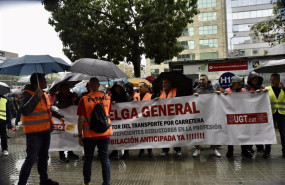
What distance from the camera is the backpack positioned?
4.26 m

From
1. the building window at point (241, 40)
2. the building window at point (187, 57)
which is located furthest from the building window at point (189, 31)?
the building window at point (241, 40)

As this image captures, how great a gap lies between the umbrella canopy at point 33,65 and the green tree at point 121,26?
11.9 m

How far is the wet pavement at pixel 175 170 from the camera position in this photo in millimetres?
4930

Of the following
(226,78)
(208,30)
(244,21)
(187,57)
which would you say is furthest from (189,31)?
(226,78)

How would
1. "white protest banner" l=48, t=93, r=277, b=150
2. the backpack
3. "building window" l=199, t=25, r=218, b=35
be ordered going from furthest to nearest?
"building window" l=199, t=25, r=218, b=35, "white protest banner" l=48, t=93, r=277, b=150, the backpack

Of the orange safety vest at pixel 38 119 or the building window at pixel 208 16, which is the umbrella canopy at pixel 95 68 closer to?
the orange safety vest at pixel 38 119

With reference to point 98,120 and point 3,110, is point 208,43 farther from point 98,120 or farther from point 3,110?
point 98,120

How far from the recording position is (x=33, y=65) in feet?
17.2

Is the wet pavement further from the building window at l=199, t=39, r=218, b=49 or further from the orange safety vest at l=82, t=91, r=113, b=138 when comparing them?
the building window at l=199, t=39, r=218, b=49

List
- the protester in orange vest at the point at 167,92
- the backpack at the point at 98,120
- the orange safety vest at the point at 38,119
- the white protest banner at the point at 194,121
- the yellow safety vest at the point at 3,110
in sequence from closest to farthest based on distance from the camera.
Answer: the backpack at the point at 98,120, the orange safety vest at the point at 38,119, the white protest banner at the point at 194,121, the protester in orange vest at the point at 167,92, the yellow safety vest at the point at 3,110

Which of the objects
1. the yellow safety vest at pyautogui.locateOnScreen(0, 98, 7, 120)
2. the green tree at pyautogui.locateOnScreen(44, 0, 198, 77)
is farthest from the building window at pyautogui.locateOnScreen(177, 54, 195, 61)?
the yellow safety vest at pyautogui.locateOnScreen(0, 98, 7, 120)

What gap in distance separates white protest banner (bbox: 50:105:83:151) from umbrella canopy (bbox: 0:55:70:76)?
67.6 inches

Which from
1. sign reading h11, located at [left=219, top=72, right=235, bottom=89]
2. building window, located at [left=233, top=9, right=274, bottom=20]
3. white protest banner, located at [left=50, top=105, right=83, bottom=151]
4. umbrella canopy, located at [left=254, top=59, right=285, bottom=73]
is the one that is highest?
building window, located at [left=233, top=9, right=274, bottom=20]

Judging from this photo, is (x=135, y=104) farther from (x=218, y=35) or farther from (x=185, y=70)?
(x=218, y=35)
